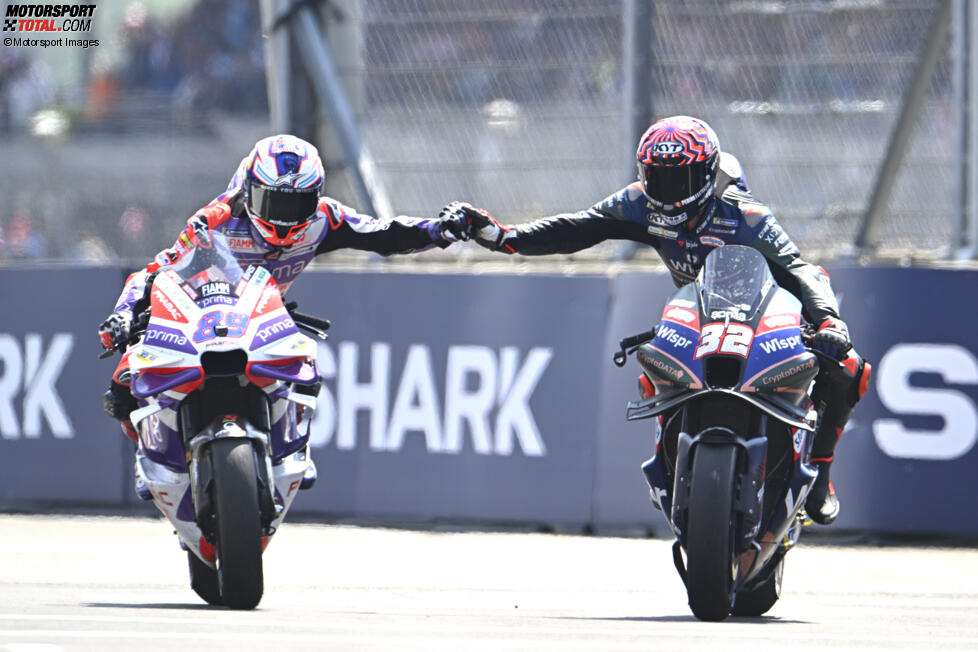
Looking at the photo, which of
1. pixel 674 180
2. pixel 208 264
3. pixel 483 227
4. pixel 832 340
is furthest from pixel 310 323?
pixel 832 340

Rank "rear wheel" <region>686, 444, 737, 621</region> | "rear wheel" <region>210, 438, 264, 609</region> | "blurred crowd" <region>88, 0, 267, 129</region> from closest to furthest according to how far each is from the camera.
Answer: "rear wheel" <region>686, 444, 737, 621</region>
"rear wheel" <region>210, 438, 264, 609</region>
"blurred crowd" <region>88, 0, 267, 129</region>

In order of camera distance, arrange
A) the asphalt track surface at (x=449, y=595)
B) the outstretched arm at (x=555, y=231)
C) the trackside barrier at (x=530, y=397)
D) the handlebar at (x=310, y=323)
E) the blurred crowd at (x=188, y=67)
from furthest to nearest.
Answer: the blurred crowd at (x=188, y=67), the trackside barrier at (x=530, y=397), the outstretched arm at (x=555, y=231), the handlebar at (x=310, y=323), the asphalt track surface at (x=449, y=595)

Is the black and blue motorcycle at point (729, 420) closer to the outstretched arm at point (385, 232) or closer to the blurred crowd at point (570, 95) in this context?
the outstretched arm at point (385, 232)

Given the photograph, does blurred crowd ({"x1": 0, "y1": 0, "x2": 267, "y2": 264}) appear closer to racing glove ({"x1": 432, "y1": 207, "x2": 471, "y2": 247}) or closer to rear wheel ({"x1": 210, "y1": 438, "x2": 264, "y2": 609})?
racing glove ({"x1": 432, "y1": 207, "x2": 471, "y2": 247})

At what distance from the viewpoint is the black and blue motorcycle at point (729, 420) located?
555 centimetres

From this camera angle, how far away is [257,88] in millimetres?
12703

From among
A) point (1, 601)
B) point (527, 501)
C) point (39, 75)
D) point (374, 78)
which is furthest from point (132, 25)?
point (1, 601)

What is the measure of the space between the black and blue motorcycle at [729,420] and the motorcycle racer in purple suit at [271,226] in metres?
1.37

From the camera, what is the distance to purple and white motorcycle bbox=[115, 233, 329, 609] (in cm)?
569

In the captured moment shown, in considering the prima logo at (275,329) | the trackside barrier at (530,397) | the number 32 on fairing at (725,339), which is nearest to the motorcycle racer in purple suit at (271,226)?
the prima logo at (275,329)

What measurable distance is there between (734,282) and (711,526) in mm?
976

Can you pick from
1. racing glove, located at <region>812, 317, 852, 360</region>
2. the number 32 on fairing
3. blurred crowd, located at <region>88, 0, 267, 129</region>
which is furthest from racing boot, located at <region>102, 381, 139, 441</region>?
blurred crowd, located at <region>88, 0, 267, 129</region>

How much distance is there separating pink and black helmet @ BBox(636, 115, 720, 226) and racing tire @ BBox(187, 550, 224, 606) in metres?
2.13

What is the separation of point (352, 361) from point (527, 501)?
1271 millimetres
